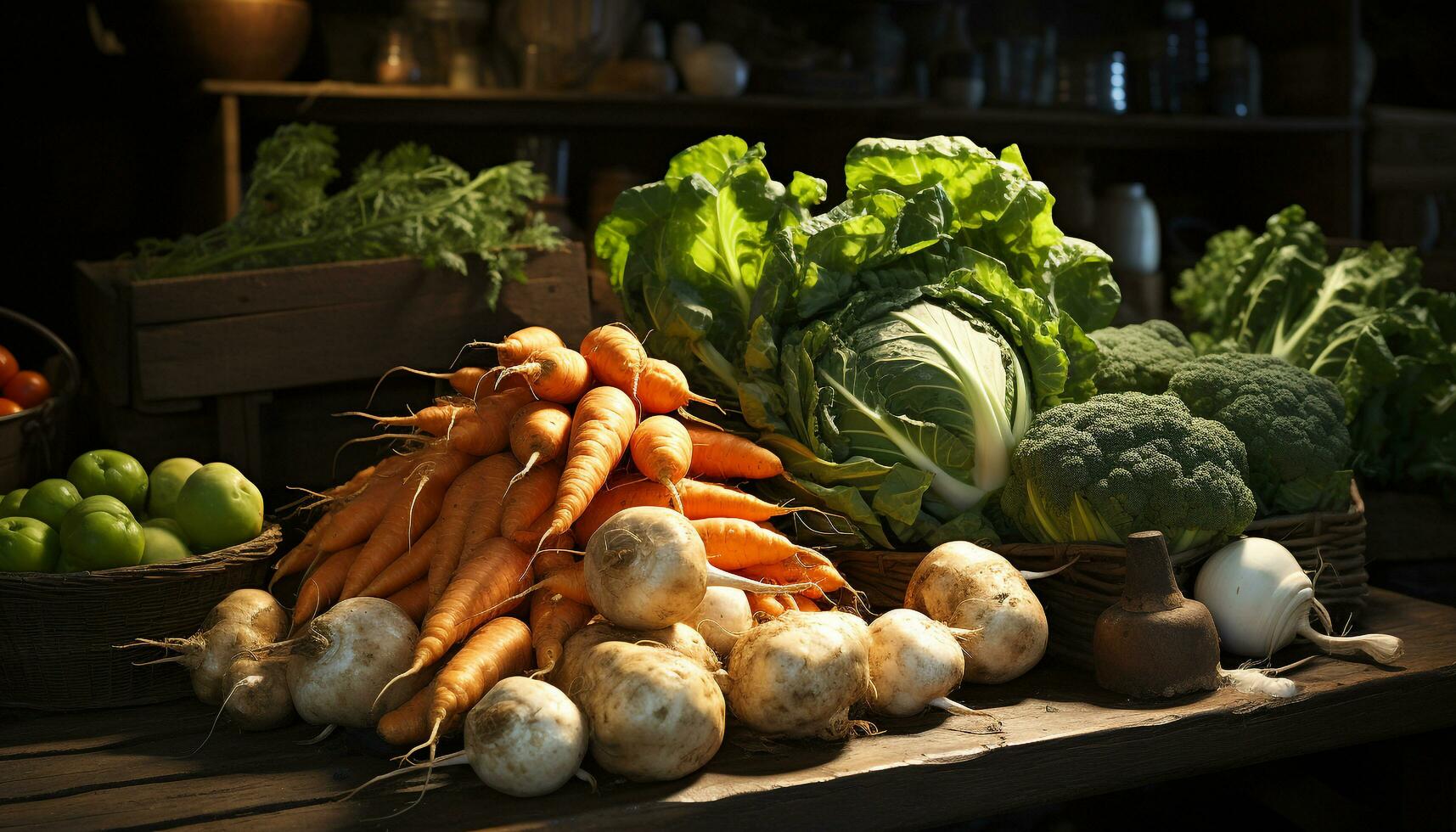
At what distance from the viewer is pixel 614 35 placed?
323cm

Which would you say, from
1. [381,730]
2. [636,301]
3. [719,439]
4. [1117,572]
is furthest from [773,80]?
[381,730]

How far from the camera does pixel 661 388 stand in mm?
1754

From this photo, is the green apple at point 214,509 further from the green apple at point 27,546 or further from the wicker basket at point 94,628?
the green apple at point 27,546

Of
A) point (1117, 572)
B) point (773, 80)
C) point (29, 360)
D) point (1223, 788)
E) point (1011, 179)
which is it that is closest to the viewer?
point (1117, 572)

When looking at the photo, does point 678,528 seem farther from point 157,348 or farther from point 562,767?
point 157,348

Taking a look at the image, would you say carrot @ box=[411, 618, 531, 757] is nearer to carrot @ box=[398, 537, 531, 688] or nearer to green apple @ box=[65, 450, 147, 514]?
carrot @ box=[398, 537, 531, 688]

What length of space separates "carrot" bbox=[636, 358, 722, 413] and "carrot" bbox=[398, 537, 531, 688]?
319 mm

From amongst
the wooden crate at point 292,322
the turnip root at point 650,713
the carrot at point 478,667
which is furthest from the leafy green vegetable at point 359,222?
the turnip root at point 650,713

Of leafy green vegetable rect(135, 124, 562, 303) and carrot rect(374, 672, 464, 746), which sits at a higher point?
leafy green vegetable rect(135, 124, 562, 303)

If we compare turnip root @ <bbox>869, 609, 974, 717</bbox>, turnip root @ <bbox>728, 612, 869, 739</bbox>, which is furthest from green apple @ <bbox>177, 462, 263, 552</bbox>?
turnip root @ <bbox>869, 609, 974, 717</bbox>

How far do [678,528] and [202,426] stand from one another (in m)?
1.21

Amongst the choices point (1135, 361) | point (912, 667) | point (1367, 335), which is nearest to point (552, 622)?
point (912, 667)

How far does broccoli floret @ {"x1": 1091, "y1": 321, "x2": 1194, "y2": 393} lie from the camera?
2.03 metres

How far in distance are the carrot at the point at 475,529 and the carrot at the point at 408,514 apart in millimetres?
57
